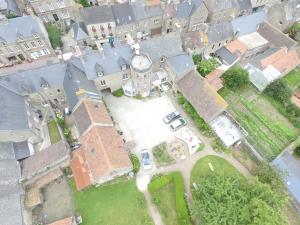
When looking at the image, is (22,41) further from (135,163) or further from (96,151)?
(135,163)

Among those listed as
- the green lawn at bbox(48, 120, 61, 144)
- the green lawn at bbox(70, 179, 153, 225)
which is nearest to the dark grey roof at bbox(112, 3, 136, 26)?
the green lawn at bbox(48, 120, 61, 144)

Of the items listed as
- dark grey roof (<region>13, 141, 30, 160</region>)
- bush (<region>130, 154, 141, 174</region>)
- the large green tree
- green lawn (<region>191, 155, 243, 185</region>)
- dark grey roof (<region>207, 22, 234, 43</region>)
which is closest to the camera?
the large green tree

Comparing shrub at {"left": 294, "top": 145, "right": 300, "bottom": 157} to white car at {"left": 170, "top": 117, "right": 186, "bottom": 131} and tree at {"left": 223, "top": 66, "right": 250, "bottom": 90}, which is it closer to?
tree at {"left": 223, "top": 66, "right": 250, "bottom": 90}

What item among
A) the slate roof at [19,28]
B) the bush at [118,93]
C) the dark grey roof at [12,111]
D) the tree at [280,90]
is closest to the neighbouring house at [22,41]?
the slate roof at [19,28]

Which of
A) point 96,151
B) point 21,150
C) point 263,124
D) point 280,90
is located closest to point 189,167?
point 96,151

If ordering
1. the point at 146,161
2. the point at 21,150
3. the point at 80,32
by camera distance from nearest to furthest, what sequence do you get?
the point at 21,150, the point at 146,161, the point at 80,32

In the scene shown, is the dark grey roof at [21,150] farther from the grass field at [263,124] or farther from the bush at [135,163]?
the grass field at [263,124]
